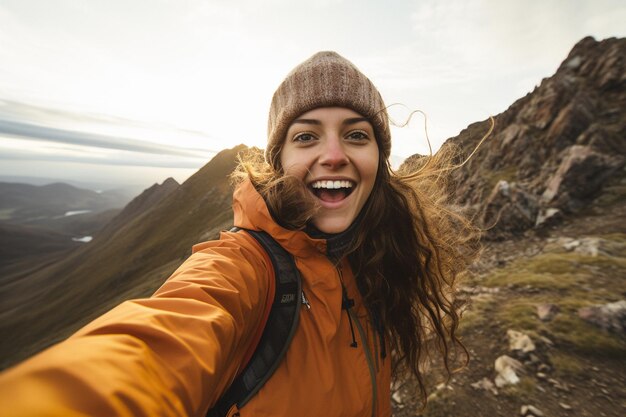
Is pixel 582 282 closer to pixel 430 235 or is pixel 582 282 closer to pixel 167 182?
pixel 430 235

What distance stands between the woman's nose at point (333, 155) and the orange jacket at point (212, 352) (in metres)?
0.81

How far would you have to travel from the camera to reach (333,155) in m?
2.97

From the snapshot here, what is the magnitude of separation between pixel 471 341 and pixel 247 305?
6.28m

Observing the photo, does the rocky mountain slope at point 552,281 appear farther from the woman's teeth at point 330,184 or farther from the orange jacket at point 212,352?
the orange jacket at point 212,352

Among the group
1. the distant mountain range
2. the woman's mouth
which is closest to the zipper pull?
the woman's mouth

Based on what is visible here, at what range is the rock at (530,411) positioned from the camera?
440 centimetres

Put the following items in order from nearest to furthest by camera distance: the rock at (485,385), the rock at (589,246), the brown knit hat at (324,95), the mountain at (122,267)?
the brown knit hat at (324,95), the rock at (485,385), the rock at (589,246), the mountain at (122,267)

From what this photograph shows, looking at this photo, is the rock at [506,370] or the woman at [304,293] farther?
the rock at [506,370]

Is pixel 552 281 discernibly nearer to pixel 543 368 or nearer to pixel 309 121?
pixel 543 368

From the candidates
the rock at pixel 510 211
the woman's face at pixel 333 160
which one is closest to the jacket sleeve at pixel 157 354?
the woman's face at pixel 333 160

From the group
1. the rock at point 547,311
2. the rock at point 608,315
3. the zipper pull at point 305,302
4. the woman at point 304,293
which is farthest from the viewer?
the rock at point 547,311

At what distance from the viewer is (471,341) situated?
20.9 feet

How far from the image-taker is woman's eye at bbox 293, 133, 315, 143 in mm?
3195

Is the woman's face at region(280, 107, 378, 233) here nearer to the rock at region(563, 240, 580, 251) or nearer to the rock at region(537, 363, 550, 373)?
the rock at region(537, 363, 550, 373)
